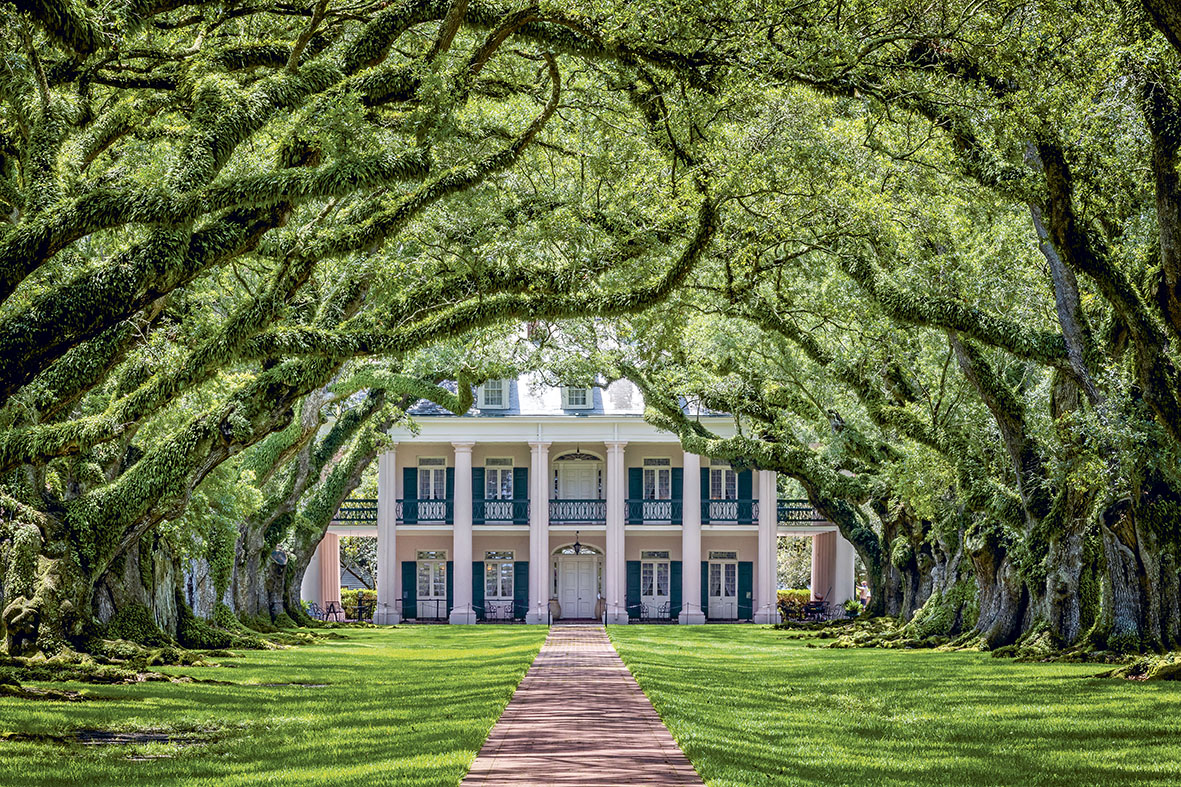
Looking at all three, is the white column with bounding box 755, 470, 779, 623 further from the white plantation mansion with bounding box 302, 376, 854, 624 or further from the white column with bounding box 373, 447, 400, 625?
the white column with bounding box 373, 447, 400, 625

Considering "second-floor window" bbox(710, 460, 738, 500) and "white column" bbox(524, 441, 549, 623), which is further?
"second-floor window" bbox(710, 460, 738, 500)

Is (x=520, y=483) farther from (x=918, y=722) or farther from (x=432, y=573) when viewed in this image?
(x=918, y=722)

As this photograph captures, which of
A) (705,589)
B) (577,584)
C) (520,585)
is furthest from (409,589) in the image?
(705,589)

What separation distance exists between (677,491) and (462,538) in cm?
706

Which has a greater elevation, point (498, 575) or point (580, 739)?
point (580, 739)

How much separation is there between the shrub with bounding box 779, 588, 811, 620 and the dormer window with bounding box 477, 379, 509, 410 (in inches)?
454

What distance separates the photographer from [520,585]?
41.6m

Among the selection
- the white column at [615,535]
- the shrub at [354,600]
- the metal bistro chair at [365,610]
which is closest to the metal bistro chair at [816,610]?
the white column at [615,535]

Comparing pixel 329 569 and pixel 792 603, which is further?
pixel 792 603

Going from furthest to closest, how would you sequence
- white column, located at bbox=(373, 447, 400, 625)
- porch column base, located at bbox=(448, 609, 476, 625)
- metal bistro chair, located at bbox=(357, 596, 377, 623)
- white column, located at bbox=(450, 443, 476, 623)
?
metal bistro chair, located at bbox=(357, 596, 377, 623) → white column, located at bbox=(373, 447, 400, 625) → white column, located at bbox=(450, 443, 476, 623) → porch column base, located at bbox=(448, 609, 476, 625)

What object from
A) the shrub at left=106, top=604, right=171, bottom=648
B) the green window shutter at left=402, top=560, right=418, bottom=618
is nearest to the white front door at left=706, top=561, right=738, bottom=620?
the green window shutter at left=402, top=560, right=418, bottom=618

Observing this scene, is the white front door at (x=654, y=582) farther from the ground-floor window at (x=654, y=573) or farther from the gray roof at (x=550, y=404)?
the gray roof at (x=550, y=404)

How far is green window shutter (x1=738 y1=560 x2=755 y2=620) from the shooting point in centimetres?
4228

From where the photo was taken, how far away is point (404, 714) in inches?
504
